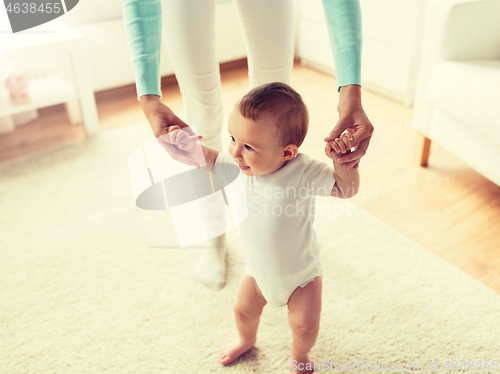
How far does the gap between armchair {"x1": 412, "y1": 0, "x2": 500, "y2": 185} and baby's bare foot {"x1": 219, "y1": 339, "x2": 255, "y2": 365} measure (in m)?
0.89

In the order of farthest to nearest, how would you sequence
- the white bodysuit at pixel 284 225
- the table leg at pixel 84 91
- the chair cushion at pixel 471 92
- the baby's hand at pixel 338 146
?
the table leg at pixel 84 91, the chair cushion at pixel 471 92, the white bodysuit at pixel 284 225, the baby's hand at pixel 338 146

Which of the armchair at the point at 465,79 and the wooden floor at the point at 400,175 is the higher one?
the armchair at the point at 465,79

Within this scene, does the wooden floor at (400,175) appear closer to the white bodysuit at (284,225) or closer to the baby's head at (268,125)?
the white bodysuit at (284,225)

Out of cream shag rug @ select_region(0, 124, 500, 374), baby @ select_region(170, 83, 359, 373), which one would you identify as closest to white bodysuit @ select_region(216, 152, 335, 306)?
baby @ select_region(170, 83, 359, 373)

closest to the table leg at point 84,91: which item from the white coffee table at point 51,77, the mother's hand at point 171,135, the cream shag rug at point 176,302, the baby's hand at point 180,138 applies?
the white coffee table at point 51,77

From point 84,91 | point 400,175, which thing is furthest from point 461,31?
point 84,91

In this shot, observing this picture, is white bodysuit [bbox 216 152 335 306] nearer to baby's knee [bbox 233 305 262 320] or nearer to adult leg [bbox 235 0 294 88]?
baby's knee [bbox 233 305 262 320]

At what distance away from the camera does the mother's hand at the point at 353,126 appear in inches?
25.2

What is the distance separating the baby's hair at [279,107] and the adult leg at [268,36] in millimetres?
328

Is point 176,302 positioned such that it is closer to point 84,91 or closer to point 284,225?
point 284,225

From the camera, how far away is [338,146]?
0.62 metres

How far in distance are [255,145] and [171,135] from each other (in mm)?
133

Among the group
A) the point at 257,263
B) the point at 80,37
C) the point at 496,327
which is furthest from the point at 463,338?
the point at 80,37

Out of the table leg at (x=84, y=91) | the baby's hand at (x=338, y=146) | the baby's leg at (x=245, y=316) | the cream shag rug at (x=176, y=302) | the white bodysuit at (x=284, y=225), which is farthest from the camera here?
the table leg at (x=84, y=91)
